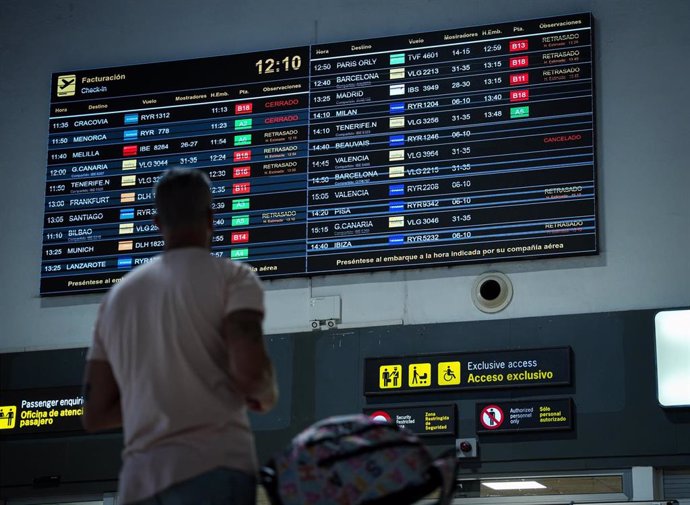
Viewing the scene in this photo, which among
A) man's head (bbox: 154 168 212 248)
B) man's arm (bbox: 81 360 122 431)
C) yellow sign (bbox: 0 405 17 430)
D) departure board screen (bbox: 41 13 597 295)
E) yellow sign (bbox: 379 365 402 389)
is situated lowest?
yellow sign (bbox: 0 405 17 430)

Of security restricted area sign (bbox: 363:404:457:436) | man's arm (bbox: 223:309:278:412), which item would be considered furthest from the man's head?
security restricted area sign (bbox: 363:404:457:436)

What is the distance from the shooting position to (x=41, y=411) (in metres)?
8.05

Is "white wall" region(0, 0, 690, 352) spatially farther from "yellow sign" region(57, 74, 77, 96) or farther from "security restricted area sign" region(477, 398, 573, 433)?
"security restricted area sign" region(477, 398, 573, 433)

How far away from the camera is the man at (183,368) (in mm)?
2396

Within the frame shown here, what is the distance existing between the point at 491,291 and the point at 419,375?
25.4 inches

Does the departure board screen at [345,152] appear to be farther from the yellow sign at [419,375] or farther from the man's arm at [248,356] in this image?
the man's arm at [248,356]

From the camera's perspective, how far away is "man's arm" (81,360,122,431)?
264 cm

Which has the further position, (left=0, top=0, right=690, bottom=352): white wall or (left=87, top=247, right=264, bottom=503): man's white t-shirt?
(left=0, top=0, right=690, bottom=352): white wall

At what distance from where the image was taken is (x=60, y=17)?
891 cm

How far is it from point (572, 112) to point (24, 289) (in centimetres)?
368

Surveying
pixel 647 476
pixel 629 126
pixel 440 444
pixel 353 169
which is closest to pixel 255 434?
pixel 440 444

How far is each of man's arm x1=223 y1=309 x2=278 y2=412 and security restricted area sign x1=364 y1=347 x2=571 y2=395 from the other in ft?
15.8

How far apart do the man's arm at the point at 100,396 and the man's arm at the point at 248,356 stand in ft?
1.04

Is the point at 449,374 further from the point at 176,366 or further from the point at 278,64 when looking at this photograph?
the point at 176,366
